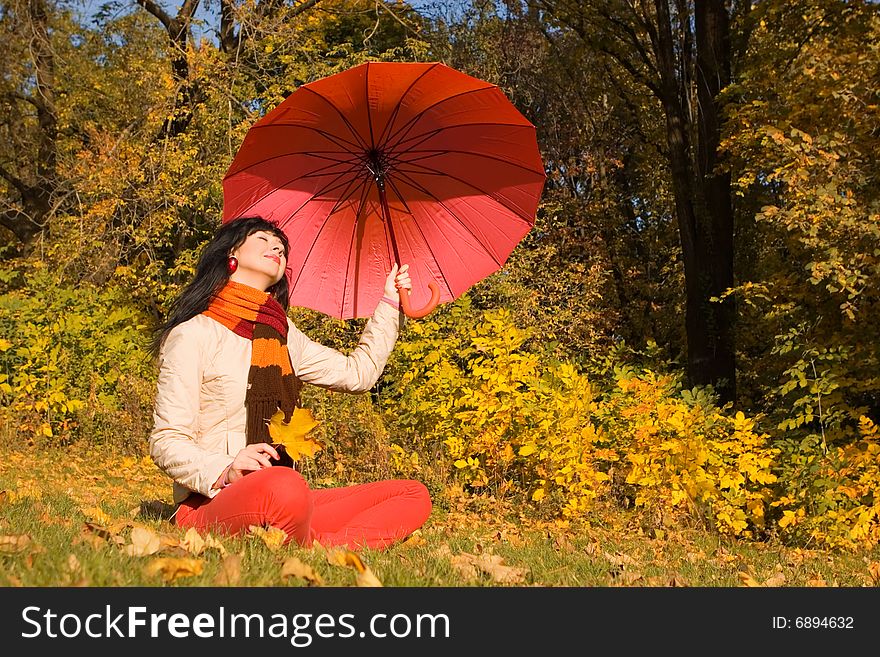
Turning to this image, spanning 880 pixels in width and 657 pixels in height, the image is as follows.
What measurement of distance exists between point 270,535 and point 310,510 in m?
→ 0.27

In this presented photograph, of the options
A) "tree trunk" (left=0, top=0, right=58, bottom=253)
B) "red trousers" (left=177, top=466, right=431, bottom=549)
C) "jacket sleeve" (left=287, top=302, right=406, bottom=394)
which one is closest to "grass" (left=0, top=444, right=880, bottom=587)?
"red trousers" (left=177, top=466, right=431, bottom=549)

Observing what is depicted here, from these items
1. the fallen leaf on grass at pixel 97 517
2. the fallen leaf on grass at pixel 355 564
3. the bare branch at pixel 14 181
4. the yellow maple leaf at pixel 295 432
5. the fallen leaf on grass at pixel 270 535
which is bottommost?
the fallen leaf on grass at pixel 97 517

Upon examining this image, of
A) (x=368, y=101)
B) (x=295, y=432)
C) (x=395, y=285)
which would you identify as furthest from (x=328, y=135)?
(x=295, y=432)

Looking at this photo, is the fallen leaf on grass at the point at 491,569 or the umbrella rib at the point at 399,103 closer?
the fallen leaf on grass at the point at 491,569

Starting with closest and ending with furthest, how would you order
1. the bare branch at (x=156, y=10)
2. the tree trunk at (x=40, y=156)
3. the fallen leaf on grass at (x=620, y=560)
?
the fallen leaf on grass at (x=620, y=560) → the bare branch at (x=156, y=10) → the tree trunk at (x=40, y=156)

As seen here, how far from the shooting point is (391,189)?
4.52 metres

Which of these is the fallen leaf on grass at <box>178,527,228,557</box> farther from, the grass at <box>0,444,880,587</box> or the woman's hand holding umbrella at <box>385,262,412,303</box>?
the woman's hand holding umbrella at <box>385,262,412,303</box>

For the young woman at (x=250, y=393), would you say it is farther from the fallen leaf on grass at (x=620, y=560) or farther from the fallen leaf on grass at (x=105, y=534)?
the fallen leaf on grass at (x=620, y=560)

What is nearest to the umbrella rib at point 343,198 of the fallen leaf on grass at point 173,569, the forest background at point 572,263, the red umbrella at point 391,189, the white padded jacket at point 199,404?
the red umbrella at point 391,189

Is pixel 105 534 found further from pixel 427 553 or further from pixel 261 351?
pixel 427 553

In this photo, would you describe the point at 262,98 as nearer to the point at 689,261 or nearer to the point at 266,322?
the point at 689,261

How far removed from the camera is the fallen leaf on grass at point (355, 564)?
9.23 ft

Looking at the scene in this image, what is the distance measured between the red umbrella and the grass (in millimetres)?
1329

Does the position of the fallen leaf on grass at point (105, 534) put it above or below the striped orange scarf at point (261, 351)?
below
